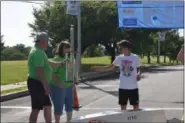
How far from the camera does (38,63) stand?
321 inches

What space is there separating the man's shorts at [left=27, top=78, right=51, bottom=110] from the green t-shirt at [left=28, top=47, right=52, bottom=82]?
10 centimetres

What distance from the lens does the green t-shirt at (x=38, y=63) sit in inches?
322

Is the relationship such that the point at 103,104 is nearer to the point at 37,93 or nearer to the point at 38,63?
the point at 37,93

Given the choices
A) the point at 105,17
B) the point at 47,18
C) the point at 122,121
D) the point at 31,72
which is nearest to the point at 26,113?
the point at 31,72

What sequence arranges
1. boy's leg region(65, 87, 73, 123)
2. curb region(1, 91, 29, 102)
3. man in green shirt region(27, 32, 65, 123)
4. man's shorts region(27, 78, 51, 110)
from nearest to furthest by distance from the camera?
Result: man in green shirt region(27, 32, 65, 123)
man's shorts region(27, 78, 51, 110)
boy's leg region(65, 87, 73, 123)
curb region(1, 91, 29, 102)

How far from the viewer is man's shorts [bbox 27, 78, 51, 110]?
326 inches

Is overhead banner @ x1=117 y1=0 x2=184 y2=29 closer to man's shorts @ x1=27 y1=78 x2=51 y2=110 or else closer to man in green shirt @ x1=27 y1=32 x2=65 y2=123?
man in green shirt @ x1=27 y1=32 x2=65 y2=123

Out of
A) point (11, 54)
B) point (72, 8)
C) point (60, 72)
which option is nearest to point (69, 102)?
point (60, 72)

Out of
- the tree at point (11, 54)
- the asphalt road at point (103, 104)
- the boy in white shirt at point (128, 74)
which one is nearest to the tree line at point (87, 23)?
the asphalt road at point (103, 104)

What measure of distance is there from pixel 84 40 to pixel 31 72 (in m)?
30.8

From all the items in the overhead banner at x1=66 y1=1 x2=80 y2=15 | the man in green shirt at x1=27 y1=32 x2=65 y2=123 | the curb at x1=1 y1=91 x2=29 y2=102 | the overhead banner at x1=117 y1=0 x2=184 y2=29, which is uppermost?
the overhead banner at x1=66 y1=1 x2=80 y2=15

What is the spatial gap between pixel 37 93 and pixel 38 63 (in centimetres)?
51

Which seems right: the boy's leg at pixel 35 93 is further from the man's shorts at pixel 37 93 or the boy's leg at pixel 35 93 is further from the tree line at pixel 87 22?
the tree line at pixel 87 22

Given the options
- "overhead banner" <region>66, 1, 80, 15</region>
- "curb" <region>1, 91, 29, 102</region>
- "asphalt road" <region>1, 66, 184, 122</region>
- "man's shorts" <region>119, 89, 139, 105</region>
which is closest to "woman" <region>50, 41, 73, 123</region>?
"man's shorts" <region>119, 89, 139, 105</region>
